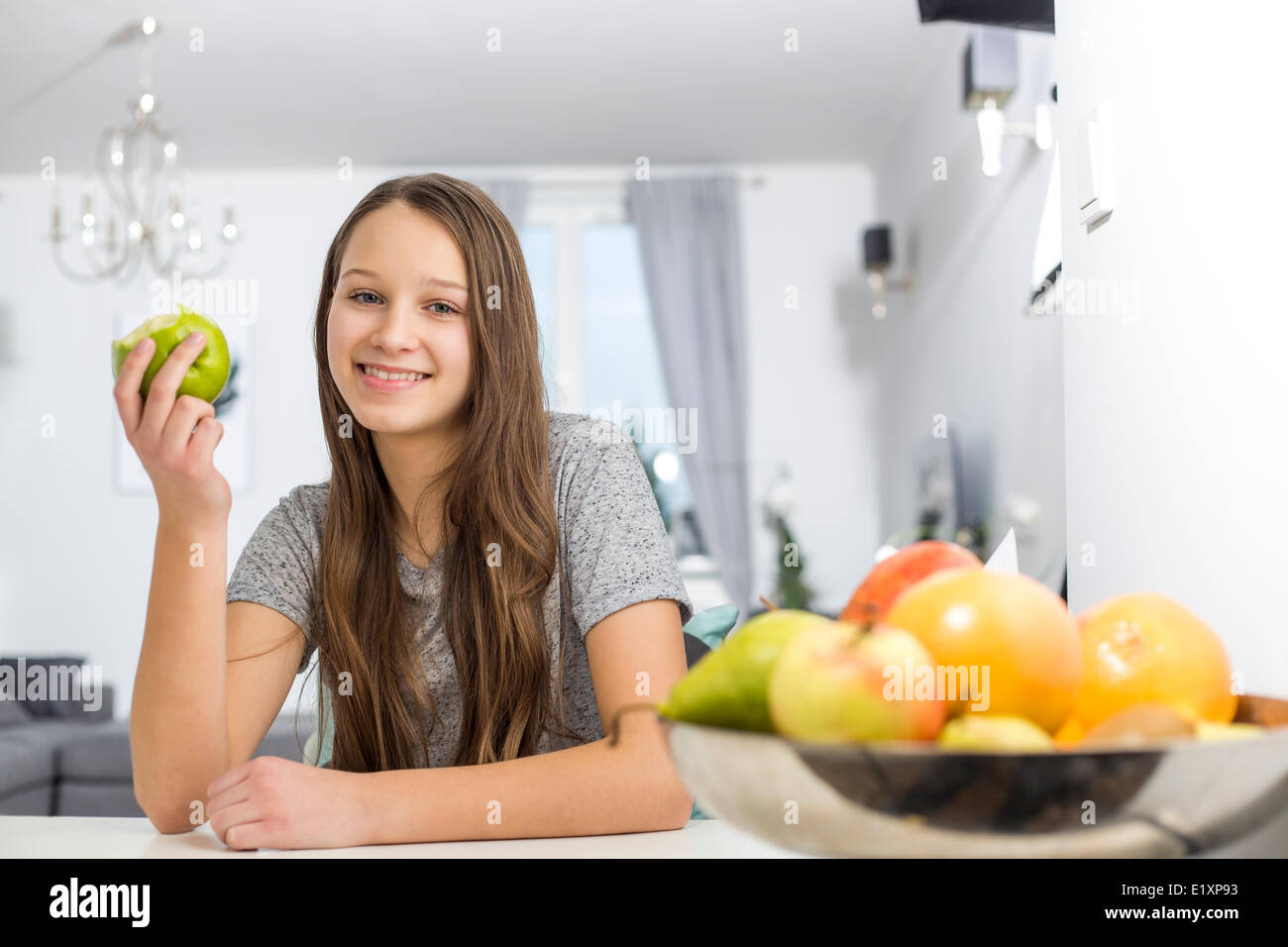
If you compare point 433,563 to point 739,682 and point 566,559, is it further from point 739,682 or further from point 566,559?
point 739,682

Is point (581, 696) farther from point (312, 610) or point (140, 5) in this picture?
point (140, 5)

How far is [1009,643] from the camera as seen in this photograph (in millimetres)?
351

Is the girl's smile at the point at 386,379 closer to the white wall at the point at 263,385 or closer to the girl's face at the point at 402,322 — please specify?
the girl's face at the point at 402,322

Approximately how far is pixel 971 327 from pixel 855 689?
11.7ft

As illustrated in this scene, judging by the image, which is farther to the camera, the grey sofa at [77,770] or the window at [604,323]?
the window at [604,323]

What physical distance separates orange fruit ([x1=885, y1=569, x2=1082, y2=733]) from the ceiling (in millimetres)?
3588

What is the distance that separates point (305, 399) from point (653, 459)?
1.72 metres

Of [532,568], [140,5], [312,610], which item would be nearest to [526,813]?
[532,568]

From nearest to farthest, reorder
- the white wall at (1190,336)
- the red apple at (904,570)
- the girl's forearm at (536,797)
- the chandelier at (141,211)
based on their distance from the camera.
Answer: the red apple at (904,570) < the white wall at (1190,336) < the girl's forearm at (536,797) < the chandelier at (141,211)

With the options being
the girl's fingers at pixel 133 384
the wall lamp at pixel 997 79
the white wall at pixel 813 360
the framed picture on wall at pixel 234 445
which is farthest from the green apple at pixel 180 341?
the framed picture on wall at pixel 234 445

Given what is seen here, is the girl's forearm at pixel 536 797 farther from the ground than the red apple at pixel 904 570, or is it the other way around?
the red apple at pixel 904 570

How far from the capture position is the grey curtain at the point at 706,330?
4.89 metres

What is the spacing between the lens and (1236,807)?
359 millimetres

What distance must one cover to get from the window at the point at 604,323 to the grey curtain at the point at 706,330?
107mm
